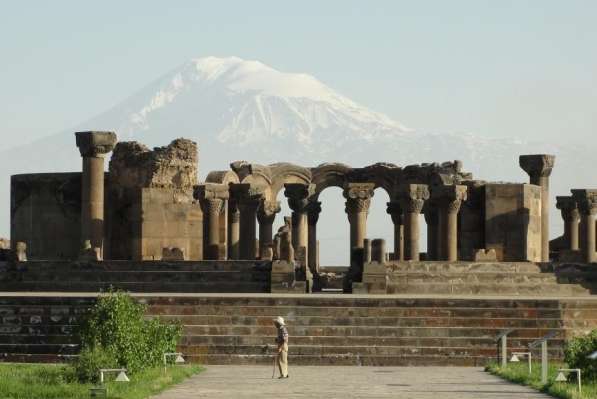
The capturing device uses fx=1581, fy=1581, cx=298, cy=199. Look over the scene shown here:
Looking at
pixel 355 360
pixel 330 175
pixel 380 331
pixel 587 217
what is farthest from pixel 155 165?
pixel 355 360

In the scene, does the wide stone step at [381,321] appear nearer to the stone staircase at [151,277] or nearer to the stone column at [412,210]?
the stone staircase at [151,277]

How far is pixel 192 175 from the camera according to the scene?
4741 cm

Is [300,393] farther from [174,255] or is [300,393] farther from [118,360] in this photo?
[174,255]

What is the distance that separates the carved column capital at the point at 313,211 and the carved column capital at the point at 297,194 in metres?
1.19

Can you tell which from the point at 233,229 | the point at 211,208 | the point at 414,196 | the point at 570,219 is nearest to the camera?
the point at 414,196

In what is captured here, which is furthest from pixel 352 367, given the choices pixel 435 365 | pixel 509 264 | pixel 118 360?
pixel 509 264

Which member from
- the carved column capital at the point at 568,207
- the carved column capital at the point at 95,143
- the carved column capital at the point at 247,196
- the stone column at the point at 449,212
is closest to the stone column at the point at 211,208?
the carved column capital at the point at 247,196

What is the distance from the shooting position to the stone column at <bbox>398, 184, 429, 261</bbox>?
148 ft

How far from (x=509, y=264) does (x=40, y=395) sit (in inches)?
806

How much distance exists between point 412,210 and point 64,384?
24.3 meters

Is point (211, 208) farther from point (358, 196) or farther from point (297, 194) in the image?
point (297, 194)

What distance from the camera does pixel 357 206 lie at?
4841 cm

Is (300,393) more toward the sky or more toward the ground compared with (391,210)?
more toward the ground

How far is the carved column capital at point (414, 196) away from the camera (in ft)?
148
